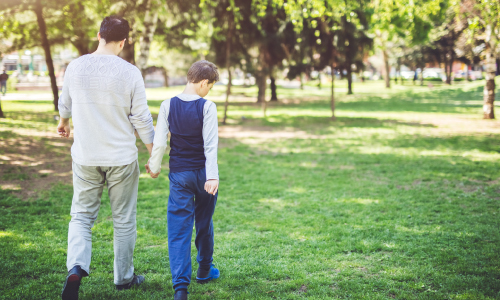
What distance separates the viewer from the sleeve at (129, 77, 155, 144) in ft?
10.4

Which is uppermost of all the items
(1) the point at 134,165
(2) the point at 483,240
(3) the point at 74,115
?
(3) the point at 74,115

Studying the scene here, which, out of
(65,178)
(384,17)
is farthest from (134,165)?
(384,17)

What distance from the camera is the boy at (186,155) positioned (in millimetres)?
3182

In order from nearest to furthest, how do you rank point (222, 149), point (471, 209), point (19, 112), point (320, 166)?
point (471, 209), point (320, 166), point (222, 149), point (19, 112)

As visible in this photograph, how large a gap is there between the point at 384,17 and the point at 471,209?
286 inches

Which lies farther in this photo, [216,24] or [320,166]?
[216,24]

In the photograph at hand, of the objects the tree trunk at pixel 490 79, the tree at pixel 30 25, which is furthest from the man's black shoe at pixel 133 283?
the tree trunk at pixel 490 79

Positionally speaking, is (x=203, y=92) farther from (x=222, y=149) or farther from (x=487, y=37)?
(x=487, y=37)

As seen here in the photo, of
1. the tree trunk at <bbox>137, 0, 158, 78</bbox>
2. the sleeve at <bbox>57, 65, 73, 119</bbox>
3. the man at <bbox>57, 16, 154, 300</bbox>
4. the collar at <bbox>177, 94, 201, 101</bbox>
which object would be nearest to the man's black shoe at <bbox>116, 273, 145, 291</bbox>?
the man at <bbox>57, 16, 154, 300</bbox>

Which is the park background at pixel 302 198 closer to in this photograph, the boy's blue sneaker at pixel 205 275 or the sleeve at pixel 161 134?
the boy's blue sneaker at pixel 205 275

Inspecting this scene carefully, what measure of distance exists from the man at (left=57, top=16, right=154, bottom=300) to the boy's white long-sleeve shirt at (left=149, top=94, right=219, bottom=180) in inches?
5.6

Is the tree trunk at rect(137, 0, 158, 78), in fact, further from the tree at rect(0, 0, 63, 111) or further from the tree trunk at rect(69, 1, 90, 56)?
the tree at rect(0, 0, 63, 111)

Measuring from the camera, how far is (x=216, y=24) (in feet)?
49.4

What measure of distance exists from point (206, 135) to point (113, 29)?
110 cm
